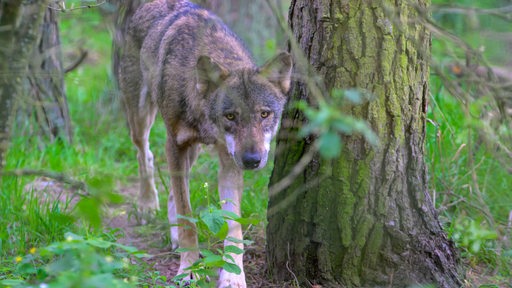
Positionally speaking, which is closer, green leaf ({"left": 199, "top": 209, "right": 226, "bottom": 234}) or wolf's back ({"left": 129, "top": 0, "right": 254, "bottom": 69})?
green leaf ({"left": 199, "top": 209, "right": 226, "bottom": 234})

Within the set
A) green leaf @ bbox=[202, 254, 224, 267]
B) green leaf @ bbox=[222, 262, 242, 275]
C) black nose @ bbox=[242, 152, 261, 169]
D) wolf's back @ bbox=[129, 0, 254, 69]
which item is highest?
wolf's back @ bbox=[129, 0, 254, 69]

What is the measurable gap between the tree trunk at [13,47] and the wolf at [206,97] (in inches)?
41.9

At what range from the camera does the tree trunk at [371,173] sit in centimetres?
379

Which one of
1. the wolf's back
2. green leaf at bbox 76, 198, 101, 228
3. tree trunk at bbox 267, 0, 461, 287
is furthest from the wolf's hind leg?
green leaf at bbox 76, 198, 101, 228

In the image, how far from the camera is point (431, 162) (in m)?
5.12

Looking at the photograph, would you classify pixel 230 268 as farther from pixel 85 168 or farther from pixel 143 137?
pixel 85 168

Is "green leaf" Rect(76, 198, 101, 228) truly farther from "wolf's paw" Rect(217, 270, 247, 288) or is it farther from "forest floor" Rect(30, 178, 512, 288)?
"wolf's paw" Rect(217, 270, 247, 288)

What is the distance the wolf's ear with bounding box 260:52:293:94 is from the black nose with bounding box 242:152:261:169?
0.62m

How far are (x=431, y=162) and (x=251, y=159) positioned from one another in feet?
5.39

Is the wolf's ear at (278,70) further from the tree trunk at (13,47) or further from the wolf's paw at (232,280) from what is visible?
the tree trunk at (13,47)

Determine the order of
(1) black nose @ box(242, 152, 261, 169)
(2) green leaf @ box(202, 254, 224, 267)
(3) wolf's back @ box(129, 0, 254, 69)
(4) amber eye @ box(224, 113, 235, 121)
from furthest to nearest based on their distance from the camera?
(3) wolf's back @ box(129, 0, 254, 69) < (4) amber eye @ box(224, 113, 235, 121) < (1) black nose @ box(242, 152, 261, 169) < (2) green leaf @ box(202, 254, 224, 267)

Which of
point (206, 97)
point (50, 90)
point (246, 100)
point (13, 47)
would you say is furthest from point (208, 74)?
point (50, 90)

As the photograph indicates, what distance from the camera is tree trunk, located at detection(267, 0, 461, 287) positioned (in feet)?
12.4

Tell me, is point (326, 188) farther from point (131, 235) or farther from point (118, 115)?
point (118, 115)
